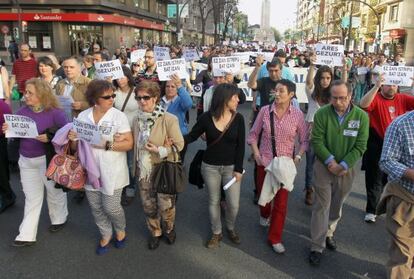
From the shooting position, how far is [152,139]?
153 inches

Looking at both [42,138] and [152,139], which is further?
[42,138]

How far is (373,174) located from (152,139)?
9.57ft

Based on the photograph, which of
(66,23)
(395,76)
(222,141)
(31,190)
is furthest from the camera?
(66,23)

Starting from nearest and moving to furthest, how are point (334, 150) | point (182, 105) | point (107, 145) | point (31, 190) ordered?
point (107, 145) < point (334, 150) < point (31, 190) < point (182, 105)

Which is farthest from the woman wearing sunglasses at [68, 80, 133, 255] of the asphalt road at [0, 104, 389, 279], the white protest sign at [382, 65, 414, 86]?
the white protest sign at [382, 65, 414, 86]

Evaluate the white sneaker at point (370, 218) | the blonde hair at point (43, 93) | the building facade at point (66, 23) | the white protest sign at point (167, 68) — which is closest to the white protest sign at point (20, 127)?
the blonde hair at point (43, 93)

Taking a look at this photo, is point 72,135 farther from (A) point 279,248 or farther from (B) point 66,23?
(B) point 66,23

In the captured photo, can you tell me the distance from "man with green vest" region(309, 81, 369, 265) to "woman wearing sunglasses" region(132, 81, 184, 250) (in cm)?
143

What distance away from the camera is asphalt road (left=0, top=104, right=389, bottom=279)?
3.82 m

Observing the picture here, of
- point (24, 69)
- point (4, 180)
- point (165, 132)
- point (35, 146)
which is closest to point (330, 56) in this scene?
point (165, 132)

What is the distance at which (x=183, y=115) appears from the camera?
16.8 ft

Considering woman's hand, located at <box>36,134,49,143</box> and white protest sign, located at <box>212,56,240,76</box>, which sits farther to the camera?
white protest sign, located at <box>212,56,240,76</box>

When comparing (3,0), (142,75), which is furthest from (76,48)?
(142,75)

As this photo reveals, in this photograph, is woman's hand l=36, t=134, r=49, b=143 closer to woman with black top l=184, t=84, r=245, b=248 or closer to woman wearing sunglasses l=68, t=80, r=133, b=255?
woman wearing sunglasses l=68, t=80, r=133, b=255
